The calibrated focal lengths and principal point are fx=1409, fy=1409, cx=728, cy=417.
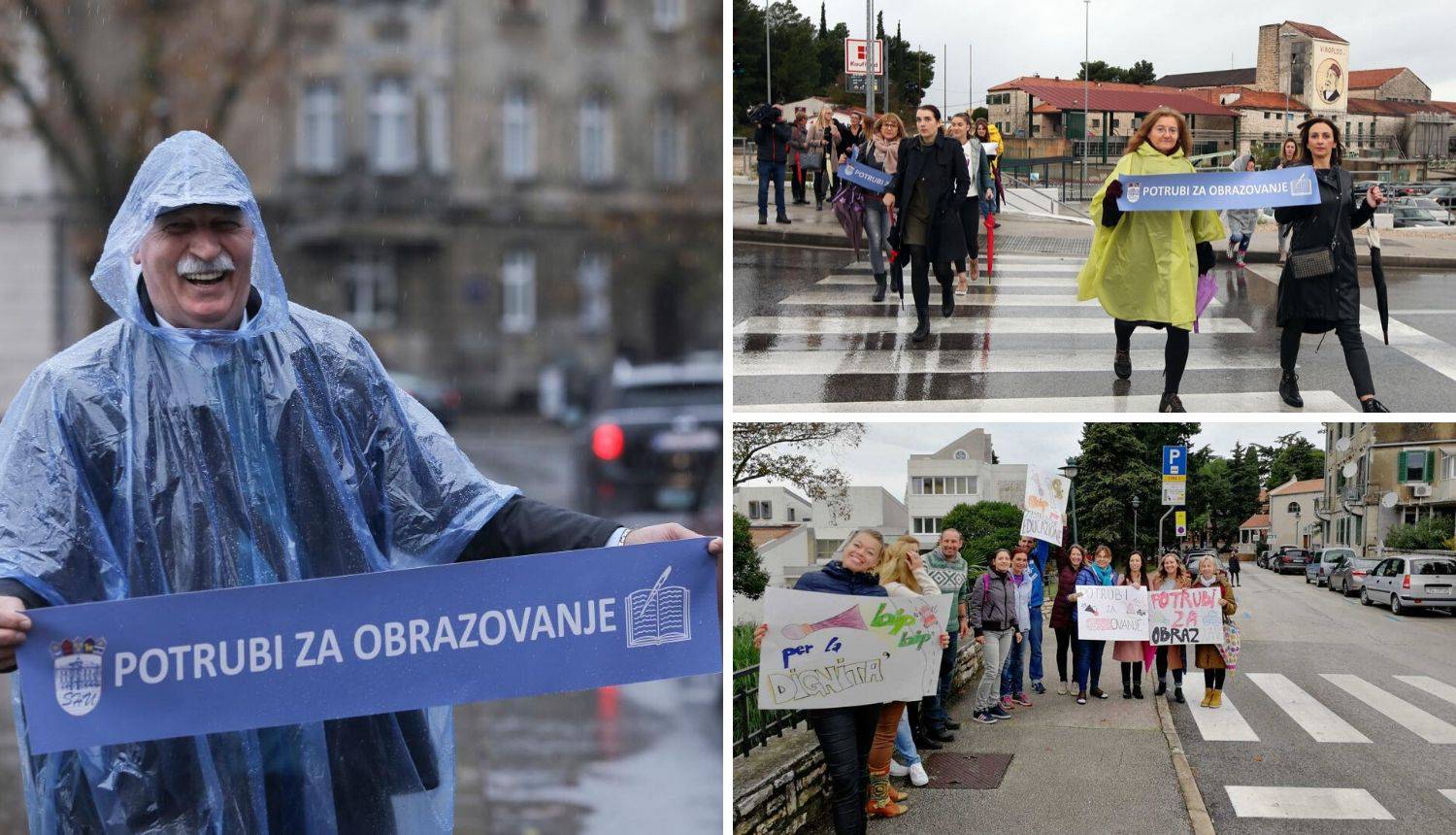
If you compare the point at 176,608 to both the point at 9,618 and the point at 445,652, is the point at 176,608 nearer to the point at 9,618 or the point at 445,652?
the point at 9,618

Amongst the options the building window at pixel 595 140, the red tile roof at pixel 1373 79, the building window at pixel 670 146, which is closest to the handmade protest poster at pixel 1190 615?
the red tile roof at pixel 1373 79

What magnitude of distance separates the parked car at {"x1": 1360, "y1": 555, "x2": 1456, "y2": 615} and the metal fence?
420cm

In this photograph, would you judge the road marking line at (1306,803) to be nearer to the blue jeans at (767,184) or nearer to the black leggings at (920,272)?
the black leggings at (920,272)

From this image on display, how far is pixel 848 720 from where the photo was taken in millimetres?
5074

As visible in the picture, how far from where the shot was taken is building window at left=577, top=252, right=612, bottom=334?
41344 millimetres

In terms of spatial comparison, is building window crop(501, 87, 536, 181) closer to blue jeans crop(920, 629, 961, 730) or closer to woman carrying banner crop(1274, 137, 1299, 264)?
woman carrying banner crop(1274, 137, 1299, 264)

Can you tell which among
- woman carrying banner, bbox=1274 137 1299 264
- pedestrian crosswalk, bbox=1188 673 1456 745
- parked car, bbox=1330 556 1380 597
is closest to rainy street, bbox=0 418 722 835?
pedestrian crosswalk, bbox=1188 673 1456 745

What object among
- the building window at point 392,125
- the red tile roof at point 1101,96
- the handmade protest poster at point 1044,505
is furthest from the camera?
the building window at point 392,125

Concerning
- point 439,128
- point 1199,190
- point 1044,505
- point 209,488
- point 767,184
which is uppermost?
point 439,128

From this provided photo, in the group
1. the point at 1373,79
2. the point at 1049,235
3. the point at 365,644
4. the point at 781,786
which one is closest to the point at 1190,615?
the point at 781,786

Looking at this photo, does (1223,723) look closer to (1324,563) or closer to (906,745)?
(1324,563)

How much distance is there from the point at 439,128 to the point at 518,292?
17.5ft

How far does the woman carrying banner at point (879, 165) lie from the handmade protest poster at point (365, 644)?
6966mm

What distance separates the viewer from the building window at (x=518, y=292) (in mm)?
41250
